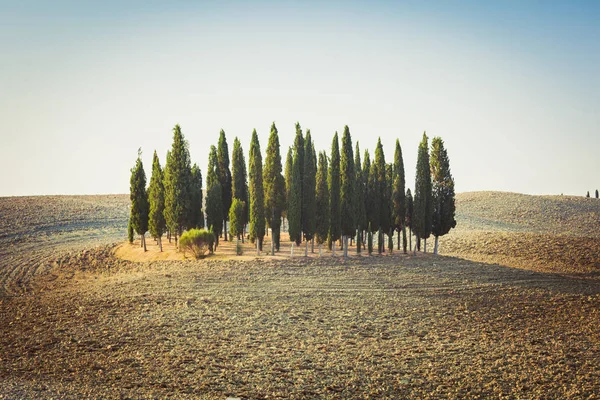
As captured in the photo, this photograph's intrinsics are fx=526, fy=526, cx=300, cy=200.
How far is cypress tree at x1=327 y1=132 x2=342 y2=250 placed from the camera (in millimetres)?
41719

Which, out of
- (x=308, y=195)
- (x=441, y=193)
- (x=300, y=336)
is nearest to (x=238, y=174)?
(x=308, y=195)

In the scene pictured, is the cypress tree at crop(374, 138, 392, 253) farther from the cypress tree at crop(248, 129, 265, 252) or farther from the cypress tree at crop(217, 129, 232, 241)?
the cypress tree at crop(217, 129, 232, 241)

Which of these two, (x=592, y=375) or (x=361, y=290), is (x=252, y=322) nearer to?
(x=361, y=290)

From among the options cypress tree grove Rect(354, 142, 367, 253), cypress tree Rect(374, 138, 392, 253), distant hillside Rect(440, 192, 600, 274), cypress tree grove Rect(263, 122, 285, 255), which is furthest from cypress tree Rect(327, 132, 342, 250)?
distant hillside Rect(440, 192, 600, 274)

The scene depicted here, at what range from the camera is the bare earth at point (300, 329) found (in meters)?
16.1

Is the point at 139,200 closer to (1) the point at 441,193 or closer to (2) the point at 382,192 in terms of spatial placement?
(2) the point at 382,192

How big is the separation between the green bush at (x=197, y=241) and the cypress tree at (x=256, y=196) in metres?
3.49

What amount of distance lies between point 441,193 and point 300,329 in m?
27.6

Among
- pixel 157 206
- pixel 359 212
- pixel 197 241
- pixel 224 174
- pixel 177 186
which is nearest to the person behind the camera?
pixel 197 241

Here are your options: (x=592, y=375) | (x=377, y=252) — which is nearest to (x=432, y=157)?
(x=377, y=252)

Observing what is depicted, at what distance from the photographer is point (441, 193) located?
150 feet

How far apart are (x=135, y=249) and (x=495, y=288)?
31.4 metres

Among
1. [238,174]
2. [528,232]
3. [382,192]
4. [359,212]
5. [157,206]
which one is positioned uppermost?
[238,174]

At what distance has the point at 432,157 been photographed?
153 feet
